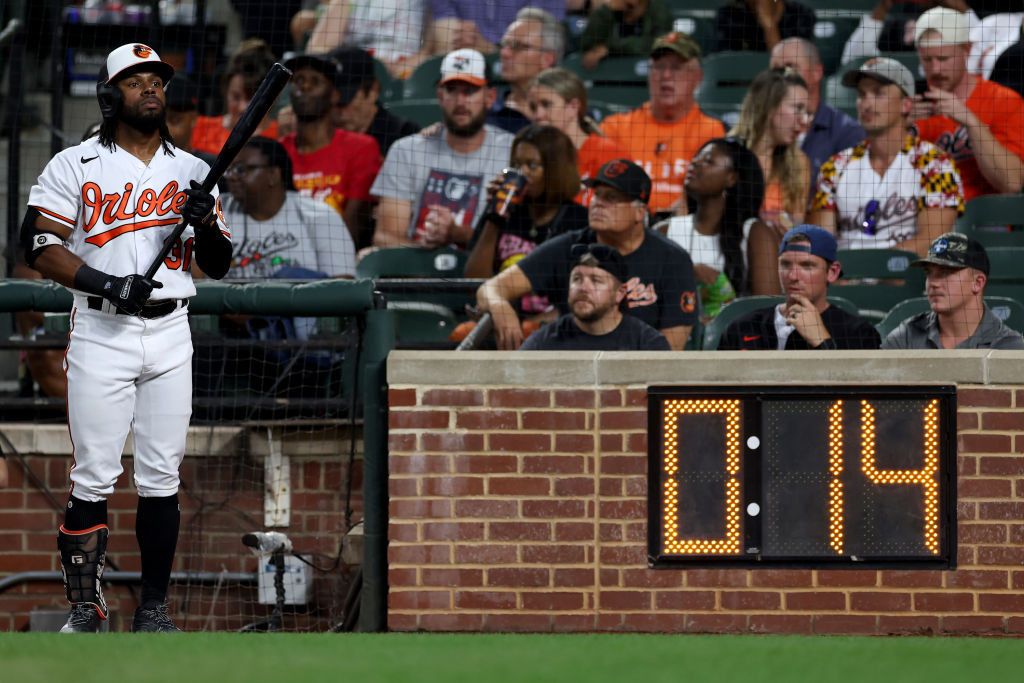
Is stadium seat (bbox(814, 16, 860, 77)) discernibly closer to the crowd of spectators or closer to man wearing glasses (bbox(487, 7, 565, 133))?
the crowd of spectators

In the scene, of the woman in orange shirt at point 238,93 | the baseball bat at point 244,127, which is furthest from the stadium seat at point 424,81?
the baseball bat at point 244,127

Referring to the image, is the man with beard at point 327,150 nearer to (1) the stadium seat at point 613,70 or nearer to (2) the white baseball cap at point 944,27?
(1) the stadium seat at point 613,70

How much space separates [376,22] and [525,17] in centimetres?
118

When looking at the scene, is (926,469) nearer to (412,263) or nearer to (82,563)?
(82,563)

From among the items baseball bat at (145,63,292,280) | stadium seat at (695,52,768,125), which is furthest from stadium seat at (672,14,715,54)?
baseball bat at (145,63,292,280)

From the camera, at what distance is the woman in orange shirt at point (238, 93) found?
8.09 metres

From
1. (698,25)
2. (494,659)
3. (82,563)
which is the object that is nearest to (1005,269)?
(698,25)

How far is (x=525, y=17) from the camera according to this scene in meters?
8.34

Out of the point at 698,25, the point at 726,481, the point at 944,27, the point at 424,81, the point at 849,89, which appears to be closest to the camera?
the point at 726,481

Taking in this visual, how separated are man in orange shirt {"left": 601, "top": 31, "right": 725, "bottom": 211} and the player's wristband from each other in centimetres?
419

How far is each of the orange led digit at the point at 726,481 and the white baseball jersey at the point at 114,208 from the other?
1646 mm

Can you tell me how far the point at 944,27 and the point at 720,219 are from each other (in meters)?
1.93

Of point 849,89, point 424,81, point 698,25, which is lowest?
point 849,89

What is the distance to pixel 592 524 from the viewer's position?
177 inches
